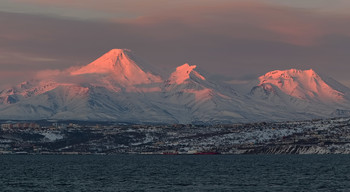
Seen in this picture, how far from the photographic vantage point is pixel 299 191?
7470 inches

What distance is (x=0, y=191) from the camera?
19412cm

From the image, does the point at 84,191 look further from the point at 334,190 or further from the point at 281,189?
the point at 334,190

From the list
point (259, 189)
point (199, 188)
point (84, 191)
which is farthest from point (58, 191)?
point (259, 189)

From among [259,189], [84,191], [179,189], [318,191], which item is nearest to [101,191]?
[84,191]

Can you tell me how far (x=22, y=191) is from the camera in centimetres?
19538

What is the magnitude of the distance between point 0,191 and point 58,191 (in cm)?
1414

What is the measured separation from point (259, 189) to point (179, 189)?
782 inches

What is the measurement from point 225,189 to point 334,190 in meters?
26.5

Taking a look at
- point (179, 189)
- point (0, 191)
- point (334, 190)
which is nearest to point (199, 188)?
point (179, 189)

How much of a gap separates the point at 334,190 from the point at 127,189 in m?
50.7

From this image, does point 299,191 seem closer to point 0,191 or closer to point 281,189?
point 281,189

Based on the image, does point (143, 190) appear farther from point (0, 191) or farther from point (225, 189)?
point (0, 191)

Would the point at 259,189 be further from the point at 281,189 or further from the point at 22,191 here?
the point at 22,191

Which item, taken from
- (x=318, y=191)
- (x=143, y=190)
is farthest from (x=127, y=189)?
(x=318, y=191)
